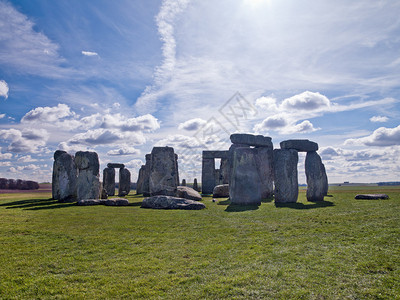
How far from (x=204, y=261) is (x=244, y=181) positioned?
8526 millimetres

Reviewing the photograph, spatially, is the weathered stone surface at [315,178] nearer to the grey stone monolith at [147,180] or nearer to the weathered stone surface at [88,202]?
the weathered stone surface at [88,202]

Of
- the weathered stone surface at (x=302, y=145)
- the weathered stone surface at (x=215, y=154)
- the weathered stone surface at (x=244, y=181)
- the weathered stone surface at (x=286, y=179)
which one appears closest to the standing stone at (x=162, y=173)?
the weathered stone surface at (x=244, y=181)

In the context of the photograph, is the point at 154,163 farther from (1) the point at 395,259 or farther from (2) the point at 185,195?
(1) the point at 395,259

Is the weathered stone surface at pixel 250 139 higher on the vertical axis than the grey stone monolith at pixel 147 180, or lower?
higher

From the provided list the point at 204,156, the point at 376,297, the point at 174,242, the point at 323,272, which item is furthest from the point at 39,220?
the point at 204,156

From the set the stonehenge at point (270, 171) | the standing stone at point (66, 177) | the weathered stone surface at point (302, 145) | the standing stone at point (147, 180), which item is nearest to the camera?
the stonehenge at point (270, 171)

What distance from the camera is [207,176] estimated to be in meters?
25.4

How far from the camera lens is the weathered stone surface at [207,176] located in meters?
25.1

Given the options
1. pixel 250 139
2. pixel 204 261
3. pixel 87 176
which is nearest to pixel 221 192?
pixel 250 139

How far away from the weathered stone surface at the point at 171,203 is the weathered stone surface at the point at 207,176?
13346 millimetres

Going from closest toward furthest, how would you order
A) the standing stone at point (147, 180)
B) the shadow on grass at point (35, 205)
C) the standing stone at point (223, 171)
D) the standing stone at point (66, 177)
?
the shadow on grass at point (35, 205)
the standing stone at point (66, 177)
the standing stone at point (147, 180)
the standing stone at point (223, 171)

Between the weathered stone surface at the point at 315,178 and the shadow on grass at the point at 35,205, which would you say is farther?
the weathered stone surface at the point at 315,178

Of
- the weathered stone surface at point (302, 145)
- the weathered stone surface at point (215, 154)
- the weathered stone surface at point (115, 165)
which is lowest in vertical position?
the weathered stone surface at point (115, 165)

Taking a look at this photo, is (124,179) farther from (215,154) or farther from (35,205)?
(35,205)
